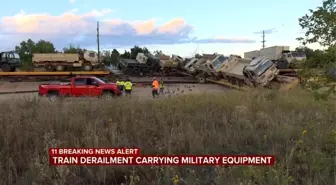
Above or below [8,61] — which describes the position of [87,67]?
below

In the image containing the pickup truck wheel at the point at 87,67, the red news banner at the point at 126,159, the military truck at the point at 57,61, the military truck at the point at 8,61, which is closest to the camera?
the red news banner at the point at 126,159

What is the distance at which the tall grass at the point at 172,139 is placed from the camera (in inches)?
170

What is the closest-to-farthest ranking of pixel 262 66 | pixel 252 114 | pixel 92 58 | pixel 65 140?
pixel 65 140, pixel 252 114, pixel 262 66, pixel 92 58

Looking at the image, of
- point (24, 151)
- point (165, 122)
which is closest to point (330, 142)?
point (165, 122)

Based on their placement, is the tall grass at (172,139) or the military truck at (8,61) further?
the military truck at (8,61)

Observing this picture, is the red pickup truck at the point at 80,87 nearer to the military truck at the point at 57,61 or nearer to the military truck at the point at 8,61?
the military truck at the point at 57,61

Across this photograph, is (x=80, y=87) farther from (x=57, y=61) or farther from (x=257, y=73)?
(x=57, y=61)

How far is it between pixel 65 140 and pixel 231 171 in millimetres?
2891

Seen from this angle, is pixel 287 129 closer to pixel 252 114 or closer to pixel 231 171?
pixel 252 114

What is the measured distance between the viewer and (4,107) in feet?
31.2

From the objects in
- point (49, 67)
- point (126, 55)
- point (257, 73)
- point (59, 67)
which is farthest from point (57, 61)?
point (126, 55)

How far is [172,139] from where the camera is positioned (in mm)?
5977

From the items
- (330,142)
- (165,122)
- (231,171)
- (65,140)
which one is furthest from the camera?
(165,122)

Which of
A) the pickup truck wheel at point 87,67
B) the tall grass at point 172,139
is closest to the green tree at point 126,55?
the pickup truck wheel at point 87,67
